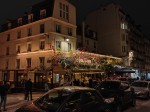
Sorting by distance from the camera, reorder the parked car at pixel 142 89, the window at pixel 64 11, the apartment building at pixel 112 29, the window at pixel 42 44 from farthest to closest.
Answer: the apartment building at pixel 112 29
the window at pixel 64 11
the window at pixel 42 44
the parked car at pixel 142 89

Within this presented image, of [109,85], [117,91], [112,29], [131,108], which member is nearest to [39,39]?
[112,29]

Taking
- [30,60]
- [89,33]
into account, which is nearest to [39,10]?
[30,60]

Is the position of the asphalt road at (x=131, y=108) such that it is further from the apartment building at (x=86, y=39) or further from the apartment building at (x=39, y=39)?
the apartment building at (x=86, y=39)

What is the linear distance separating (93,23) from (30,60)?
22980 mm

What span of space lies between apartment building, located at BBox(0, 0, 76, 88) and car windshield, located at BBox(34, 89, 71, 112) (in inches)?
974

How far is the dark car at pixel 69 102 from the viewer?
22.1 feet

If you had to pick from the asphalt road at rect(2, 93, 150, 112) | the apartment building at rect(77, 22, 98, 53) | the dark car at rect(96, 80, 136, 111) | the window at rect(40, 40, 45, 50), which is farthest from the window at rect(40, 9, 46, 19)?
the dark car at rect(96, 80, 136, 111)

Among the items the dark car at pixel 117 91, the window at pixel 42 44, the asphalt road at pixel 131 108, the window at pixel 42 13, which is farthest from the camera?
the window at pixel 42 13

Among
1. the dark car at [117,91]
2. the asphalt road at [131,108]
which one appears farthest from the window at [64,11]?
the dark car at [117,91]

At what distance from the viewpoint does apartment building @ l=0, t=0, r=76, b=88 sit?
35500 millimetres

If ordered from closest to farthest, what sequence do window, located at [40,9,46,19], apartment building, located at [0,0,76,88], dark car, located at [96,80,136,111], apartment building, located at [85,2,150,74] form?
dark car, located at [96,80,136,111] → apartment building, located at [0,0,76,88] → window, located at [40,9,46,19] → apartment building, located at [85,2,150,74]

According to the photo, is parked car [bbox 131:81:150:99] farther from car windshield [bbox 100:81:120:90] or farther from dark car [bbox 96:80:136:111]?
car windshield [bbox 100:81:120:90]

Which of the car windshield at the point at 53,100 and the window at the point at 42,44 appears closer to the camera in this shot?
the car windshield at the point at 53,100

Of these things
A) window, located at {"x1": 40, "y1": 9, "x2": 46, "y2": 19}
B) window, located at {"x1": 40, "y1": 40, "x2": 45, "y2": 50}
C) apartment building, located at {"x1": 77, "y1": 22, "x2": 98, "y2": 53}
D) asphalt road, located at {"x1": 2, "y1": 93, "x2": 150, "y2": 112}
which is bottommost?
asphalt road, located at {"x1": 2, "y1": 93, "x2": 150, "y2": 112}
